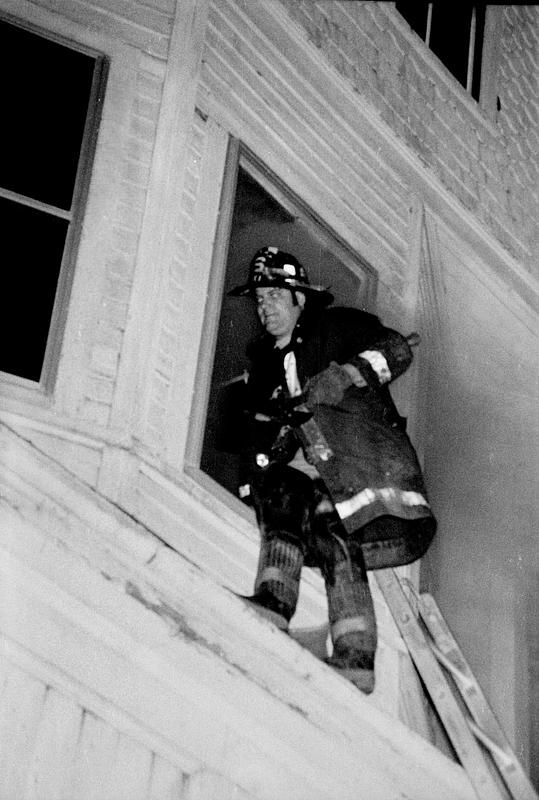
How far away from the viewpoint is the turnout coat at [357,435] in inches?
178

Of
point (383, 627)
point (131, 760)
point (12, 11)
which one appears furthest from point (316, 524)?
point (12, 11)

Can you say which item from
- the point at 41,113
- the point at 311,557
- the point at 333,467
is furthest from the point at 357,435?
the point at 41,113

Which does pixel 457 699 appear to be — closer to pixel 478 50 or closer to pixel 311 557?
pixel 311 557

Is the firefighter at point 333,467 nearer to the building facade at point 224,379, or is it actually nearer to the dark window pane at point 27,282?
the building facade at point 224,379

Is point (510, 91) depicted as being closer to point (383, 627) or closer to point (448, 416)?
point (448, 416)

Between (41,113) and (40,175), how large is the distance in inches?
9.9

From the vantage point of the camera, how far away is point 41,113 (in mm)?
4820

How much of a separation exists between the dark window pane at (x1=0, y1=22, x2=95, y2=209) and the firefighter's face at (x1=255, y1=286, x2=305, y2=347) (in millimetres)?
744

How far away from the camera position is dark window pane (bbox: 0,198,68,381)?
4.42m

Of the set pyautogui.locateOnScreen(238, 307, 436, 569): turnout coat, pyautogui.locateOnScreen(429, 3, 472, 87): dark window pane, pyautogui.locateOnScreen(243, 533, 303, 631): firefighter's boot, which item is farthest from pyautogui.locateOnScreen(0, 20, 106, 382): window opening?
pyautogui.locateOnScreen(429, 3, 472, 87): dark window pane

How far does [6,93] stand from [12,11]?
0.30 m

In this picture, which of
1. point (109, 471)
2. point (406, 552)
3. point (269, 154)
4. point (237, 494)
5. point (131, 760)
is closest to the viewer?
point (131, 760)

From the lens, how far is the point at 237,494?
16.1ft

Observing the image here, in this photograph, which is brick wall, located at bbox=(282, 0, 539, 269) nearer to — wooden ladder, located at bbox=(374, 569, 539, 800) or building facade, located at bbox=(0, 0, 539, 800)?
building facade, located at bbox=(0, 0, 539, 800)
